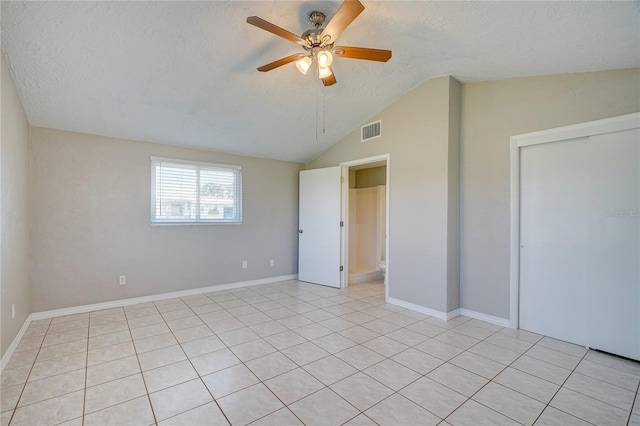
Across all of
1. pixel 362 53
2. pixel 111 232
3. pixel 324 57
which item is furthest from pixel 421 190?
pixel 111 232

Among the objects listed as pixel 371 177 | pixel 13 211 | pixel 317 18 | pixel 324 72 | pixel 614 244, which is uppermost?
pixel 317 18

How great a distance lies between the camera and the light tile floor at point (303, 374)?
1.81 m

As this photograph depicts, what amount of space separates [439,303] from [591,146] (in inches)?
85.6

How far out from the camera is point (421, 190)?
3662 mm

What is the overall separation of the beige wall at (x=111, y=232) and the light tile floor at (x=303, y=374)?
0.50 metres

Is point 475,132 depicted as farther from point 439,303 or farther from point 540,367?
point 540,367

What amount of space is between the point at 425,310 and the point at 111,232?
4166mm

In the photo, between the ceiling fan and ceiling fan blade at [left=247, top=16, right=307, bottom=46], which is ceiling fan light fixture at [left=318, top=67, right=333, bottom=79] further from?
ceiling fan blade at [left=247, top=16, right=307, bottom=46]

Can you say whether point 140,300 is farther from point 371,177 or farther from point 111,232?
point 371,177

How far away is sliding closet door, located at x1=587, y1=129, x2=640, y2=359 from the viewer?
247cm

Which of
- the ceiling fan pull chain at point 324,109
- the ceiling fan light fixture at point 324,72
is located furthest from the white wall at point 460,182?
the ceiling fan light fixture at point 324,72

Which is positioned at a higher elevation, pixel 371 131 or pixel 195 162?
pixel 371 131

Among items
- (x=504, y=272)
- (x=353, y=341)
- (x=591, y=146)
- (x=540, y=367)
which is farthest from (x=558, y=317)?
(x=353, y=341)

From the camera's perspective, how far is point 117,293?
12.5ft
